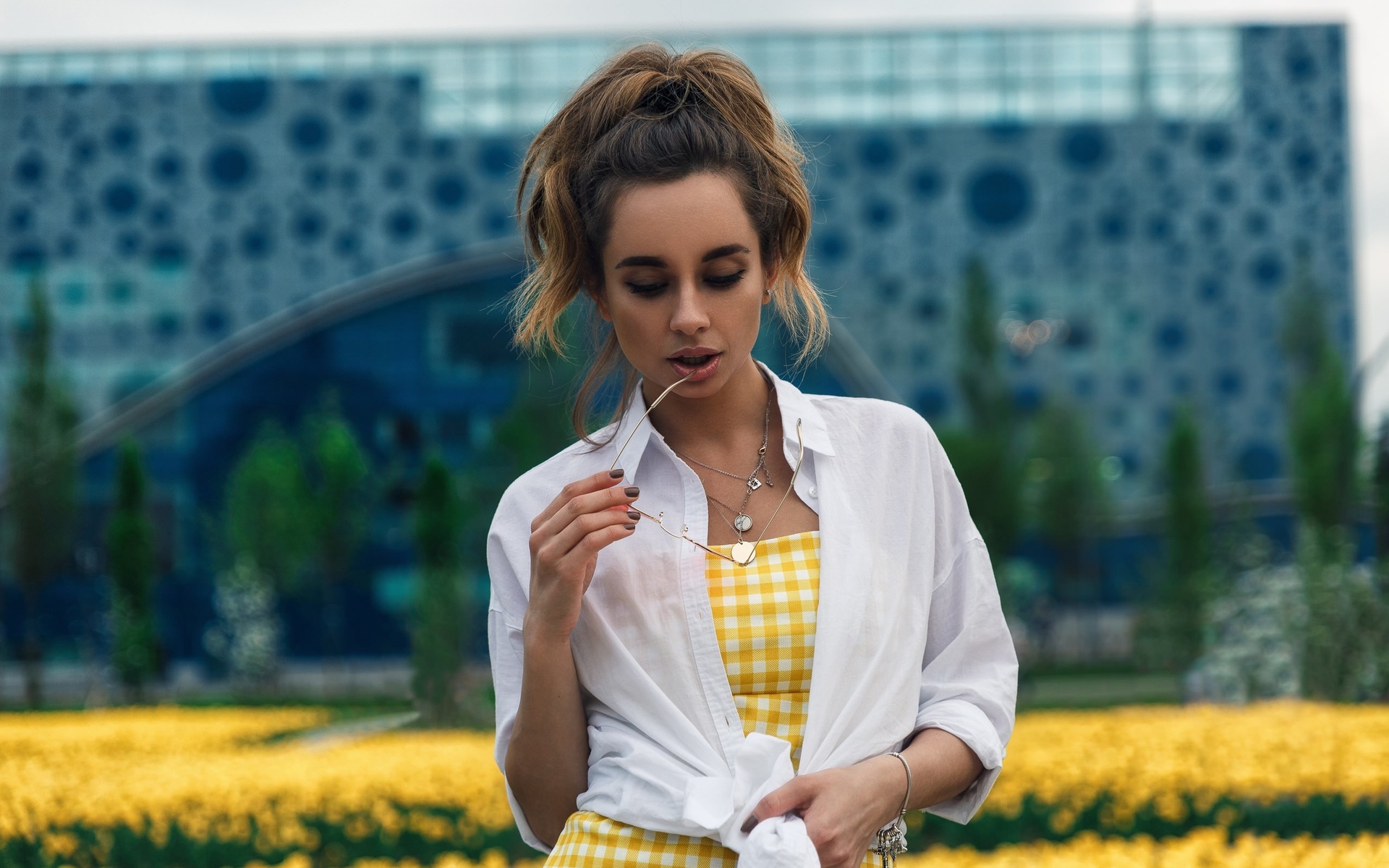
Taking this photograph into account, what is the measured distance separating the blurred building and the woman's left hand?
32365mm

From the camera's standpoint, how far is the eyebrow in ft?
5.06

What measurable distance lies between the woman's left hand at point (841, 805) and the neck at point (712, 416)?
488mm

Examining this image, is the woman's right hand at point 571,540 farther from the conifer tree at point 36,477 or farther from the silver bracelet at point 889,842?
the conifer tree at point 36,477

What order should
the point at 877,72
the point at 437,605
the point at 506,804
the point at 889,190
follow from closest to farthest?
the point at 506,804 → the point at 437,605 → the point at 877,72 → the point at 889,190

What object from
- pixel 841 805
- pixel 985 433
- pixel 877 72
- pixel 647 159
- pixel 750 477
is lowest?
pixel 985 433

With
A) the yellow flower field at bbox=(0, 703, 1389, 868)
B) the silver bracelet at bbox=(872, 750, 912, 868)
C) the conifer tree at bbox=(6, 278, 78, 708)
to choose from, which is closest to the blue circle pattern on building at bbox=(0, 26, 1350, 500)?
the conifer tree at bbox=(6, 278, 78, 708)

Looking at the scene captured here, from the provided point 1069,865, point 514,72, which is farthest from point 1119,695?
point 514,72

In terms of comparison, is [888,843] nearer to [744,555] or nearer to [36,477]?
[744,555]

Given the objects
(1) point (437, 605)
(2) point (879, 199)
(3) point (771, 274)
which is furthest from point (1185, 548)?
(3) point (771, 274)

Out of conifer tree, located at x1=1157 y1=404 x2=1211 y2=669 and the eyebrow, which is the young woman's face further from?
conifer tree, located at x1=1157 y1=404 x2=1211 y2=669

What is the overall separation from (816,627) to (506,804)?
467cm

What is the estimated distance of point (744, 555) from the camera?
161 cm

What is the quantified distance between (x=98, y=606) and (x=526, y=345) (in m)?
28.5

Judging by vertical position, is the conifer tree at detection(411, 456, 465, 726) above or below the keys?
below
